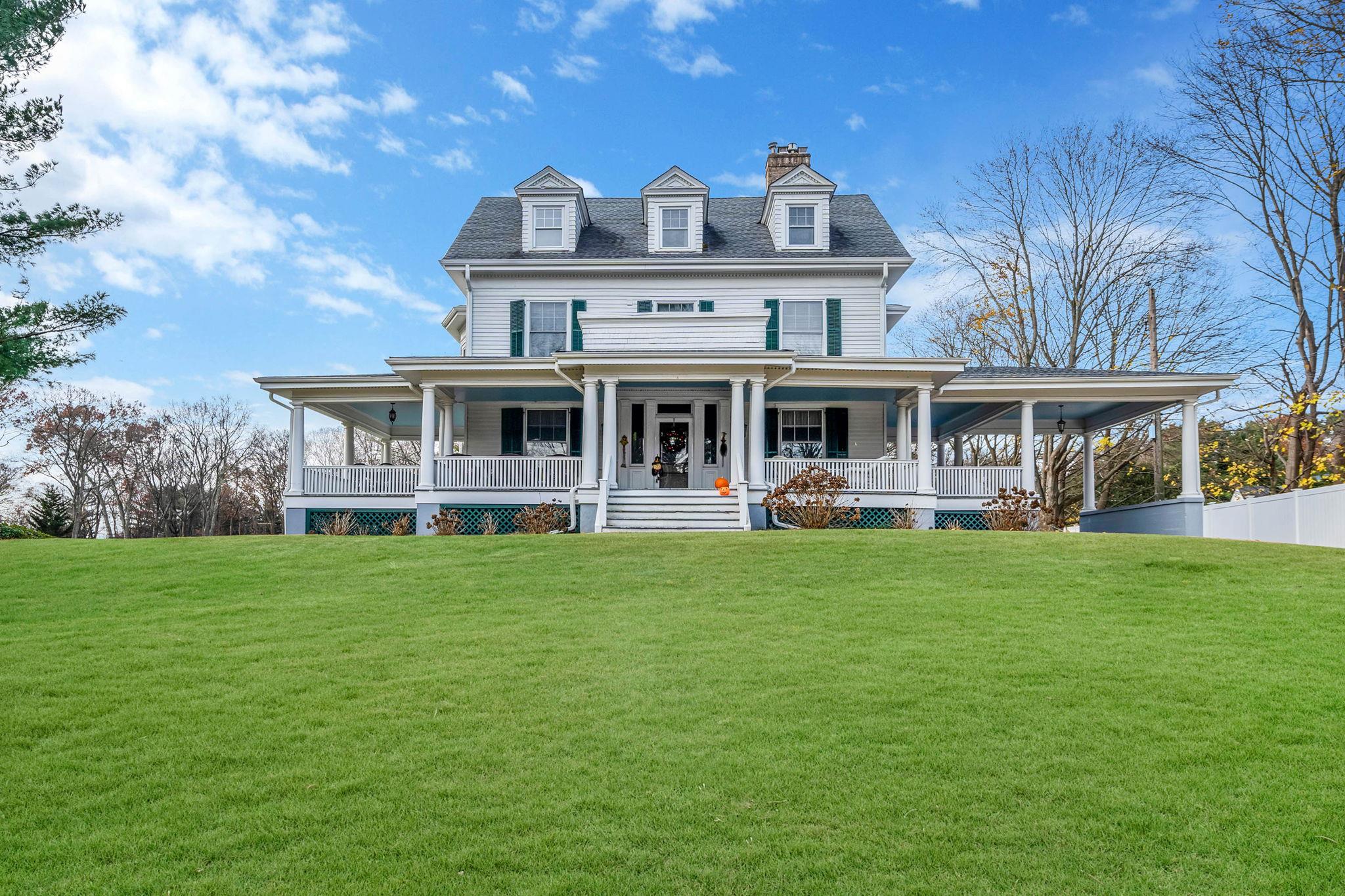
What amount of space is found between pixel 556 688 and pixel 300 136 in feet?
55.8

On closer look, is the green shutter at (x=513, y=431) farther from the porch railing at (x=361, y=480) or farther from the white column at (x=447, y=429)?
the porch railing at (x=361, y=480)

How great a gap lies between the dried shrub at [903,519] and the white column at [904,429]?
2272mm

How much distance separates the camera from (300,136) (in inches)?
735

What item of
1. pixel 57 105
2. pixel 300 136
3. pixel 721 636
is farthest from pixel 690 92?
pixel 721 636

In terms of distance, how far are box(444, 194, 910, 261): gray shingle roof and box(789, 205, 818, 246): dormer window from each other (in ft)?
1.44

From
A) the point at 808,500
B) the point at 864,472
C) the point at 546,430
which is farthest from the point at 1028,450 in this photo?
the point at 546,430

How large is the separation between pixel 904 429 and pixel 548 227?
10.0 metres

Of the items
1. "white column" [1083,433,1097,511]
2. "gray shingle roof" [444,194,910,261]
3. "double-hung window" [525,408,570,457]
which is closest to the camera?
"double-hung window" [525,408,570,457]

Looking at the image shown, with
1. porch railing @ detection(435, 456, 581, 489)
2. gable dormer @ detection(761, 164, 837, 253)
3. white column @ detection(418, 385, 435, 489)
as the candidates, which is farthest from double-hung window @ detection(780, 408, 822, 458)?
white column @ detection(418, 385, 435, 489)

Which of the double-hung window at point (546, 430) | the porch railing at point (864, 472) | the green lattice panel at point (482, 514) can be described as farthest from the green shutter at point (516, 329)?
the porch railing at point (864, 472)

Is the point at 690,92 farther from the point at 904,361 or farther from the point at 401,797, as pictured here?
the point at 401,797

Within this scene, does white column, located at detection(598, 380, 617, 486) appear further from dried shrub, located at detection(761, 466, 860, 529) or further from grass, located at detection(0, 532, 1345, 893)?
grass, located at detection(0, 532, 1345, 893)

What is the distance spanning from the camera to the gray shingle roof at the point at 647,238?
66.5 ft

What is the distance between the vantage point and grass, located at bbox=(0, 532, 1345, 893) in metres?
3.86
